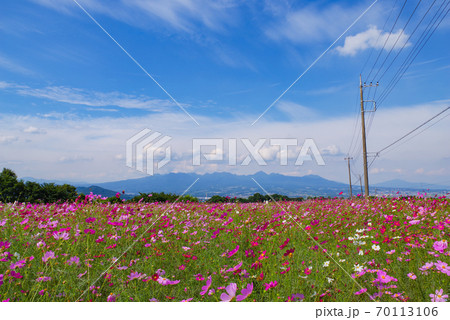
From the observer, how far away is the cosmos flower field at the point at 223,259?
109 inches

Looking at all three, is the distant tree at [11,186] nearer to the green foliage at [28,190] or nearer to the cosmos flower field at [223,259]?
the green foliage at [28,190]

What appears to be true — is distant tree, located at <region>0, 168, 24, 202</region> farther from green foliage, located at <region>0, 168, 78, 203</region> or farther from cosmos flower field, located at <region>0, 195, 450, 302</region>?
cosmos flower field, located at <region>0, 195, 450, 302</region>

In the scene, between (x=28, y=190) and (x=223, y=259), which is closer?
(x=223, y=259)

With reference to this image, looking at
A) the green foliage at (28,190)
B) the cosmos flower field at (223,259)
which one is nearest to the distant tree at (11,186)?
the green foliage at (28,190)

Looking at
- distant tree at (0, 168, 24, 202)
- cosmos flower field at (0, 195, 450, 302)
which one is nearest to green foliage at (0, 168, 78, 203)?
distant tree at (0, 168, 24, 202)

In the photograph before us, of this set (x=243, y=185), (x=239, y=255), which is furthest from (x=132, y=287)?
(x=243, y=185)

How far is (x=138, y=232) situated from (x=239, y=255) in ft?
6.43

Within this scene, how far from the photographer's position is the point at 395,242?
4.30m

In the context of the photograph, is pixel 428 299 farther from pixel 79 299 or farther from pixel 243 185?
pixel 243 185

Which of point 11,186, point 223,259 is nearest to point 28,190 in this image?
point 11,186

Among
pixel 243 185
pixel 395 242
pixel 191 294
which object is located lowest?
pixel 191 294

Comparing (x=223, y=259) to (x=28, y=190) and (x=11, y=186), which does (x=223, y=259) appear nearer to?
(x=28, y=190)

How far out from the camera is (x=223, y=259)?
3955 mm
